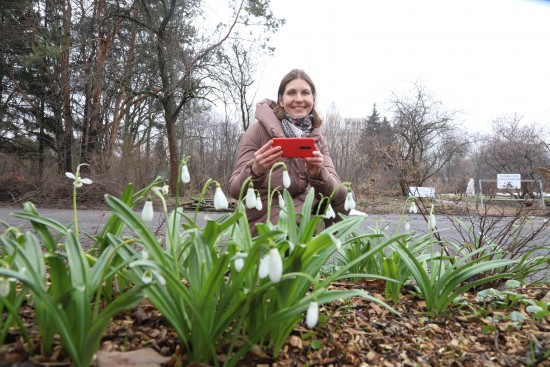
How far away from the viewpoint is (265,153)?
2.04 metres

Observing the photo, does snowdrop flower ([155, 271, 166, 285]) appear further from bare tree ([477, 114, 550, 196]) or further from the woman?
bare tree ([477, 114, 550, 196])

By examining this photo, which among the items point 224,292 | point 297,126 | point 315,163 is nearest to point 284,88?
point 297,126

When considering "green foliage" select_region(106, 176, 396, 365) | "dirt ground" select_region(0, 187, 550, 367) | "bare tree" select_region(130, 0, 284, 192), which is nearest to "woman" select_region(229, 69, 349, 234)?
"dirt ground" select_region(0, 187, 550, 367)

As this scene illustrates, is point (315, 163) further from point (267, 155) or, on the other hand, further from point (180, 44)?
point (180, 44)

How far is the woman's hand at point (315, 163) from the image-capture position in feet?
7.00

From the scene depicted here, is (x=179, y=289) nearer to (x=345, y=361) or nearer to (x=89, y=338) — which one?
(x=89, y=338)

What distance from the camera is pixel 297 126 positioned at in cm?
→ 286

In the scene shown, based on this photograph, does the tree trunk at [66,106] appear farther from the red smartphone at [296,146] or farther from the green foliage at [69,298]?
the green foliage at [69,298]

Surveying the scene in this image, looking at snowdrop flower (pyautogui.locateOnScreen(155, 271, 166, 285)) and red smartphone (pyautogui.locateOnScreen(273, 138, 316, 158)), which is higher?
red smartphone (pyautogui.locateOnScreen(273, 138, 316, 158))

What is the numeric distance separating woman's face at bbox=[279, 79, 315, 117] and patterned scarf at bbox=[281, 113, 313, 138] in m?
0.04

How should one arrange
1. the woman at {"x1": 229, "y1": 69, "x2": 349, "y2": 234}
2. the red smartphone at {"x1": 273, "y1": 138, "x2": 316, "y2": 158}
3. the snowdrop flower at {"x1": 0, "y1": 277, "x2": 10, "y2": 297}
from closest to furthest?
A: 1. the snowdrop flower at {"x1": 0, "y1": 277, "x2": 10, "y2": 297}
2. the red smartphone at {"x1": 273, "y1": 138, "x2": 316, "y2": 158}
3. the woman at {"x1": 229, "y1": 69, "x2": 349, "y2": 234}

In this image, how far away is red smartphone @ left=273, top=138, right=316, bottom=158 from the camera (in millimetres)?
2020

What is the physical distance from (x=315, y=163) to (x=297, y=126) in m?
0.74

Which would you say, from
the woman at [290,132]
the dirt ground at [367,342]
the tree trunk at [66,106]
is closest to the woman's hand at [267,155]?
the woman at [290,132]
